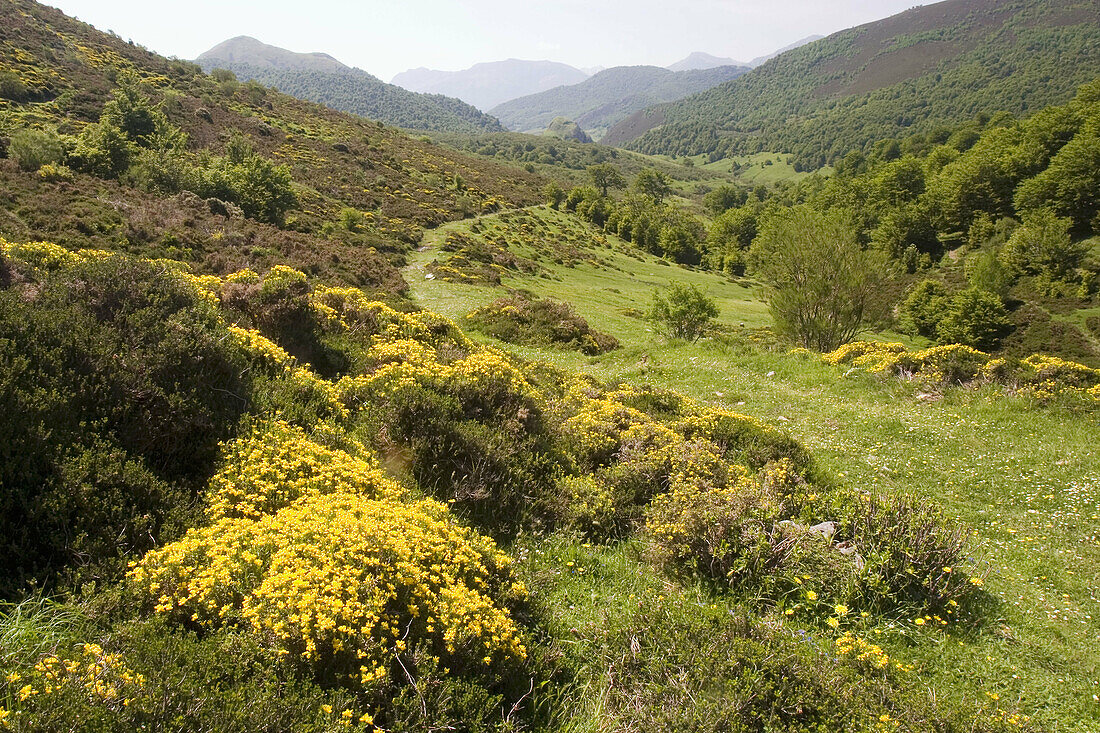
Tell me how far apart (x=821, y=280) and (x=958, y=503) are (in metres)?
18.6

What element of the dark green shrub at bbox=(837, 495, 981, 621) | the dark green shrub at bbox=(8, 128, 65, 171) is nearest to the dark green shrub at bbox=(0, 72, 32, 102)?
the dark green shrub at bbox=(8, 128, 65, 171)

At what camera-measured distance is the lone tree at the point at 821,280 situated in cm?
2430

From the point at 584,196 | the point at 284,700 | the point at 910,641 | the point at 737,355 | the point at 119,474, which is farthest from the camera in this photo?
the point at 584,196

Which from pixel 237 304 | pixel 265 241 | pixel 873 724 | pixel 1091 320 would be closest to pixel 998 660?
pixel 873 724

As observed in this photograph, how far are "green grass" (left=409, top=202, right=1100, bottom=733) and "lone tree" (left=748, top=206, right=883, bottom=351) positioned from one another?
7361mm

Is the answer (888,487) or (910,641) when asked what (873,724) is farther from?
(888,487)

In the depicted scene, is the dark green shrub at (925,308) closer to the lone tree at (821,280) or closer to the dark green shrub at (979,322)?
the dark green shrub at (979,322)

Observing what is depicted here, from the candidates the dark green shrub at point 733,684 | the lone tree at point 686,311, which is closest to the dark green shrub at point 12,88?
the lone tree at point 686,311

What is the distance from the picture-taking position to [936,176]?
81000 millimetres

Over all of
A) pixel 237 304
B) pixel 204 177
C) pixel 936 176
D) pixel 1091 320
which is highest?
pixel 936 176

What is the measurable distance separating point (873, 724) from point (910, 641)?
Result: 1.89m

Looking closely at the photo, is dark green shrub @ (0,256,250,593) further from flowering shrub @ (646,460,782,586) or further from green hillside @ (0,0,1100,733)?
flowering shrub @ (646,460,782,586)

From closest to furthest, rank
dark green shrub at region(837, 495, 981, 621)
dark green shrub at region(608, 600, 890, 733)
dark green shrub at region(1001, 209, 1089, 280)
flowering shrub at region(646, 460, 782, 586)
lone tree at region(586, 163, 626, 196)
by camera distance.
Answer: dark green shrub at region(608, 600, 890, 733), dark green shrub at region(837, 495, 981, 621), flowering shrub at region(646, 460, 782, 586), dark green shrub at region(1001, 209, 1089, 280), lone tree at region(586, 163, 626, 196)

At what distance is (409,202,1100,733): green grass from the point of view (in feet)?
14.8
